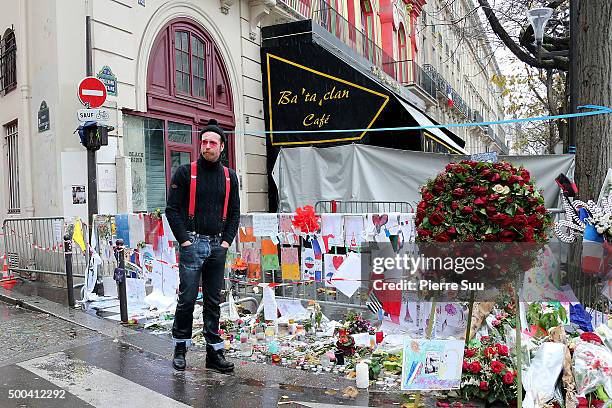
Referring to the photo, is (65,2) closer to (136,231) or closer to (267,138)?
(136,231)

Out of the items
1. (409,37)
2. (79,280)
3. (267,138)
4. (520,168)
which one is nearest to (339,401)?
(520,168)

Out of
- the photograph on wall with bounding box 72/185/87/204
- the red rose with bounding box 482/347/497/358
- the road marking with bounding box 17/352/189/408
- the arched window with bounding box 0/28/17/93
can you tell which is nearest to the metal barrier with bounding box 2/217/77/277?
the photograph on wall with bounding box 72/185/87/204

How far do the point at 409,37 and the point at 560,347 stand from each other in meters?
23.5

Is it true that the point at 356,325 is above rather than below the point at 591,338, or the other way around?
below

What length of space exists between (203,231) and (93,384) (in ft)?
5.27

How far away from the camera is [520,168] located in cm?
387

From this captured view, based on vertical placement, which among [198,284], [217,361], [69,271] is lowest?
[217,361]

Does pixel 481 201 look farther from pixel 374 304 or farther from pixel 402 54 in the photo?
pixel 402 54

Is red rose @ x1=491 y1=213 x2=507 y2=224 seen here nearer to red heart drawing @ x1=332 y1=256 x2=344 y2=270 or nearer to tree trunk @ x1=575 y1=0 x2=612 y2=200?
red heart drawing @ x1=332 y1=256 x2=344 y2=270

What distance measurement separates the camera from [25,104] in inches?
393

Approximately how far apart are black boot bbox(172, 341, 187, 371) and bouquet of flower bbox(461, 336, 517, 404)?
8.15ft

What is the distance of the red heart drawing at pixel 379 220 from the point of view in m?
6.07

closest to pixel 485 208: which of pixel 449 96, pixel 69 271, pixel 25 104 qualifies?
→ pixel 69 271

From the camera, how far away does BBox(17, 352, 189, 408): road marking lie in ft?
13.9
